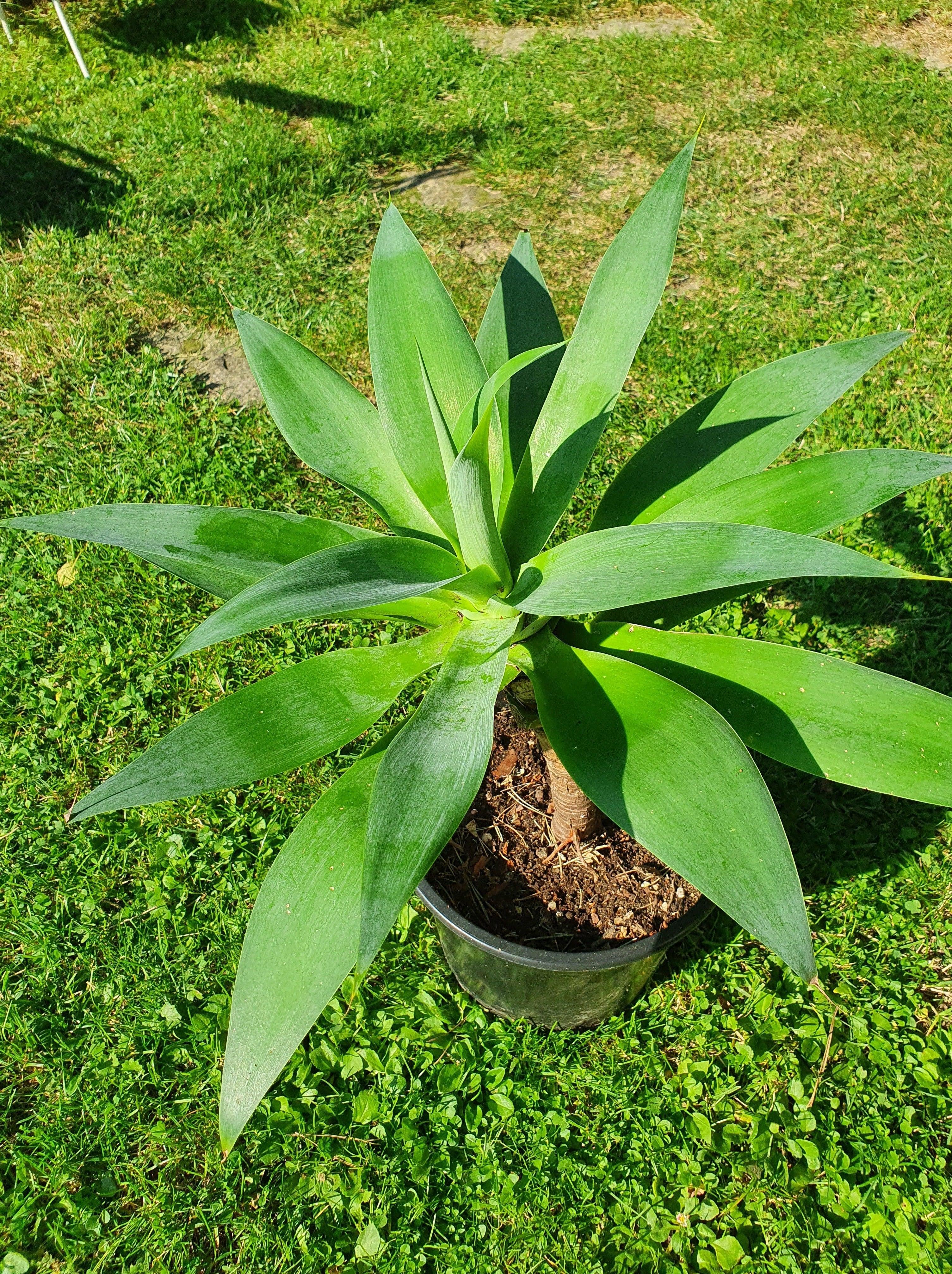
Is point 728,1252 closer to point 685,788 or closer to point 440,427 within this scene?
point 685,788

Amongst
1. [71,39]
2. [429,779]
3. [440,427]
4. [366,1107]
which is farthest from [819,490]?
[71,39]

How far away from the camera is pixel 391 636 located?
9.05 ft

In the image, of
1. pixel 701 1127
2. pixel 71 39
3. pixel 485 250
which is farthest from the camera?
pixel 71 39

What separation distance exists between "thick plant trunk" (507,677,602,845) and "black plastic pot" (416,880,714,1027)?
260 millimetres

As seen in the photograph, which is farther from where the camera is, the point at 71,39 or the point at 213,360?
the point at 71,39

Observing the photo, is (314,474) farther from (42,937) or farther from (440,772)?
(440,772)

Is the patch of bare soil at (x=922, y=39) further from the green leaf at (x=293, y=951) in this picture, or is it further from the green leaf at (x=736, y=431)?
the green leaf at (x=293, y=951)

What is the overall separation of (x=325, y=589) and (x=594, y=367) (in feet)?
1.99

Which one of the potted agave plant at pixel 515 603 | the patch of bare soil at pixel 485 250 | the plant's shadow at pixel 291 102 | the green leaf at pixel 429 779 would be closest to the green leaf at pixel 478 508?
the potted agave plant at pixel 515 603

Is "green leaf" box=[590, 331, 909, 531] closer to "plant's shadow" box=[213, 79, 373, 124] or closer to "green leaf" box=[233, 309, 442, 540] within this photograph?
"green leaf" box=[233, 309, 442, 540]

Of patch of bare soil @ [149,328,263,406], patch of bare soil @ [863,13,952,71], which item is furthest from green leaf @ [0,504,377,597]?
patch of bare soil @ [863,13,952,71]

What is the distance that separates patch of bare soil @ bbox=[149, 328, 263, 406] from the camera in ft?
11.2

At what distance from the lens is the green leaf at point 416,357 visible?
1.46 meters

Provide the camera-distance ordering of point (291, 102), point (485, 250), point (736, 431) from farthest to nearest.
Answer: point (291, 102), point (485, 250), point (736, 431)
